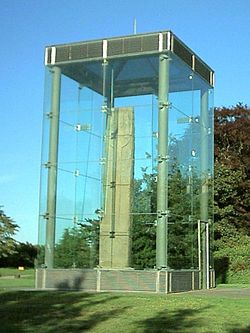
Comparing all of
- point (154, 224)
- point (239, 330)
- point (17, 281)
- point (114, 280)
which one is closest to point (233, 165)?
point (17, 281)

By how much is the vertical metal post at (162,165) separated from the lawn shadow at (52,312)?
3926 mm

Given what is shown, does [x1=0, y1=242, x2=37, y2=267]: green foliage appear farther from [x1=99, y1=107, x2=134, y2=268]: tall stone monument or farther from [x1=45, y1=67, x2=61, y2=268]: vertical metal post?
[x1=99, y1=107, x2=134, y2=268]: tall stone monument

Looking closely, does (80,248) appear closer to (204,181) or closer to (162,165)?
(162,165)

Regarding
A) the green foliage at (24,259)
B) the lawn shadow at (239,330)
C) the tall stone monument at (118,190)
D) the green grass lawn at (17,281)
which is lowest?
the lawn shadow at (239,330)

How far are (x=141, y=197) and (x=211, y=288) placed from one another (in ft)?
16.5

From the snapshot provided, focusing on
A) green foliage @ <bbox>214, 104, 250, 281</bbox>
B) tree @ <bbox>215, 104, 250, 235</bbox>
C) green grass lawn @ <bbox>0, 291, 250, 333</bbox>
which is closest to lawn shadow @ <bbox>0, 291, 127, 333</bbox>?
green grass lawn @ <bbox>0, 291, 250, 333</bbox>

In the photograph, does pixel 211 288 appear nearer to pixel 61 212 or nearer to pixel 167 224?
pixel 167 224

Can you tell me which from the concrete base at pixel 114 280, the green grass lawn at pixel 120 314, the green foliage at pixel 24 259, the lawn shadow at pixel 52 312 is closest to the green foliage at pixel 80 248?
the concrete base at pixel 114 280

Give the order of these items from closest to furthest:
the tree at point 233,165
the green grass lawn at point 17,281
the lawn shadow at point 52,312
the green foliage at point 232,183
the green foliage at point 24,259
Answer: the lawn shadow at point 52,312
the green grass lawn at point 17,281
the green foliage at point 232,183
the tree at point 233,165
the green foliage at point 24,259

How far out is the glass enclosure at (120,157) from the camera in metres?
22.6

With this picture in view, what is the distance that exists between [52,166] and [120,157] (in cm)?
248

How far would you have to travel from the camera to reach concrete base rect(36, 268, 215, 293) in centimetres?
2142

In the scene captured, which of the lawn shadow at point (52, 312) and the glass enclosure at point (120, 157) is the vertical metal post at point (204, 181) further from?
the lawn shadow at point (52, 312)

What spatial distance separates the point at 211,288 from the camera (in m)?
25.1
